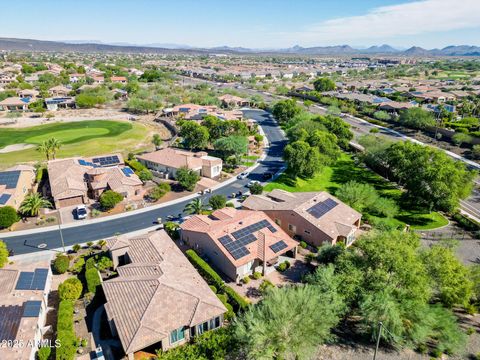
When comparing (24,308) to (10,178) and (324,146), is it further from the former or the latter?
(324,146)

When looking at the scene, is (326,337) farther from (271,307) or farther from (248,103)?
(248,103)

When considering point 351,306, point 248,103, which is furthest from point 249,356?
point 248,103

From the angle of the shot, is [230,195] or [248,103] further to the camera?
[248,103]

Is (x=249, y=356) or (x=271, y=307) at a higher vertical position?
(x=271, y=307)

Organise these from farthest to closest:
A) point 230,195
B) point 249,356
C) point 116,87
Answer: point 116,87 < point 230,195 < point 249,356

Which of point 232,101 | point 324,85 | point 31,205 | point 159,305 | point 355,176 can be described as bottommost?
point 355,176

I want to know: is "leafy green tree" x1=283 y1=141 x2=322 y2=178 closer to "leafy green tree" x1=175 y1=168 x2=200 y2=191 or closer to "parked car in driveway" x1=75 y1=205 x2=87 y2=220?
"leafy green tree" x1=175 y1=168 x2=200 y2=191

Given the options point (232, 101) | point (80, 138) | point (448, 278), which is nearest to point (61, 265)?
point (448, 278)
